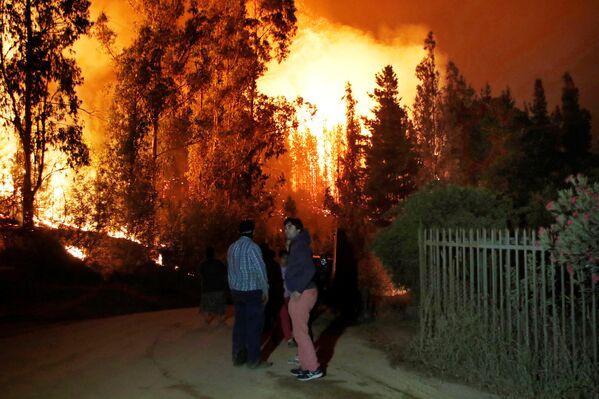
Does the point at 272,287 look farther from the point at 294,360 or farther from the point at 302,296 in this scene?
the point at 302,296

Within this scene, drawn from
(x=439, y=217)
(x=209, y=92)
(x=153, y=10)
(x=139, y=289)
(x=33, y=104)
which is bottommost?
(x=139, y=289)

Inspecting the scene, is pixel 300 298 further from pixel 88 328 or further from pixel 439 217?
pixel 88 328

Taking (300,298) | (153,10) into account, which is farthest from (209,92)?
(300,298)

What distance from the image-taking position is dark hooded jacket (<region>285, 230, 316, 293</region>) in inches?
298

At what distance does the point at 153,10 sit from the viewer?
27016 millimetres

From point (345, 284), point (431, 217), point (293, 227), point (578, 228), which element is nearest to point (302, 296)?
point (293, 227)

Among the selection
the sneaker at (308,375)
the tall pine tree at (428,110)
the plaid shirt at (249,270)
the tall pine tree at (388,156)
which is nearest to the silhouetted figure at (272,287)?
the plaid shirt at (249,270)

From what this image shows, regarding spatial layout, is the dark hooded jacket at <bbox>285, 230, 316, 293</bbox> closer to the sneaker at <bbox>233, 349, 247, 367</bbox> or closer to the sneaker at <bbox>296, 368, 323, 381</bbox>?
the sneaker at <bbox>296, 368, 323, 381</bbox>

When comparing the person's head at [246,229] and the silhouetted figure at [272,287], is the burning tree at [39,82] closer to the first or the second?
the silhouetted figure at [272,287]

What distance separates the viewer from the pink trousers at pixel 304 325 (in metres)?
7.62

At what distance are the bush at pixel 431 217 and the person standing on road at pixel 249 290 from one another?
4017 mm

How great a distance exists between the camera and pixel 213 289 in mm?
13008

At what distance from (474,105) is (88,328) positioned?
48.8m

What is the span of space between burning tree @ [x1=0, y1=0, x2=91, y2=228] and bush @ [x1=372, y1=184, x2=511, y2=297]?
1200 centimetres
